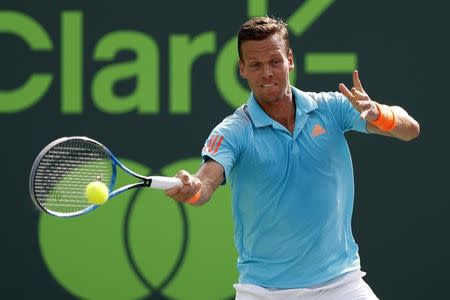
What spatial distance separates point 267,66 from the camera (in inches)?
192

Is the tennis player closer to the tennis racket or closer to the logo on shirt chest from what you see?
the logo on shirt chest

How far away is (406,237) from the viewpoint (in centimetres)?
706

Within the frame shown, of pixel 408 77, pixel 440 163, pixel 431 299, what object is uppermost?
pixel 408 77

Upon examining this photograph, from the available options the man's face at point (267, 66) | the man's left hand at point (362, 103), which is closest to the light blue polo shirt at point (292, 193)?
the man's face at point (267, 66)

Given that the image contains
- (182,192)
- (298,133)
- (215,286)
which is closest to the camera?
(182,192)

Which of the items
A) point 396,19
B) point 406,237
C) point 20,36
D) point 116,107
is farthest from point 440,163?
point 20,36

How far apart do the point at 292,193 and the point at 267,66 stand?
1.84 ft

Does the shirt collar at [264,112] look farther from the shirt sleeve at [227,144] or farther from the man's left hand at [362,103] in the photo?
the man's left hand at [362,103]

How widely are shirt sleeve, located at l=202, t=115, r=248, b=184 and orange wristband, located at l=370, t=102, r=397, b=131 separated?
588 millimetres

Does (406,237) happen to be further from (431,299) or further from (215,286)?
(215,286)

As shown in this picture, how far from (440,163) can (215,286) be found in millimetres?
1608

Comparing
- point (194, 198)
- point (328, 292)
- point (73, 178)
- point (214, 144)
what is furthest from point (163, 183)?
point (328, 292)

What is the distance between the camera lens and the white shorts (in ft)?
15.9

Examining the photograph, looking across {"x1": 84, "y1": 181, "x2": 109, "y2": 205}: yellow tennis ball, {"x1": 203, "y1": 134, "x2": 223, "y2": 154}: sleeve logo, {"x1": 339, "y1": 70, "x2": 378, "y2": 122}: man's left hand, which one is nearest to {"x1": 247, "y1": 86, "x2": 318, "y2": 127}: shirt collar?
{"x1": 203, "y1": 134, "x2": 223, "y2": 154}: sleeve logo
